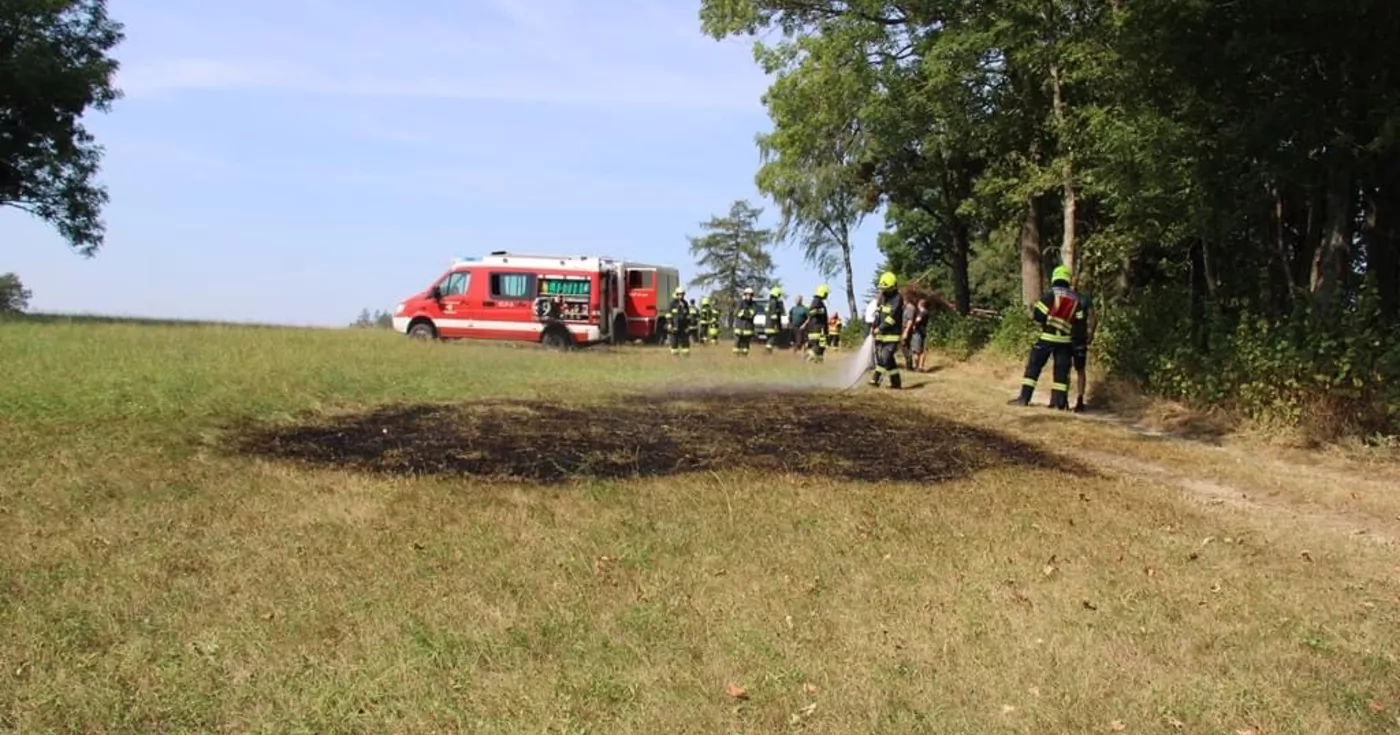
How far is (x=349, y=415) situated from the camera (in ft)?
34.7

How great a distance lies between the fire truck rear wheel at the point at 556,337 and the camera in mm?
27547

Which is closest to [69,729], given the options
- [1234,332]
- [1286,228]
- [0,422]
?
[0,422]

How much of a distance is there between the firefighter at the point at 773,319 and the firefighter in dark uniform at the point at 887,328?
11.8 m

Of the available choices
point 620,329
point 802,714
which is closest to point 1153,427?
point 802,714

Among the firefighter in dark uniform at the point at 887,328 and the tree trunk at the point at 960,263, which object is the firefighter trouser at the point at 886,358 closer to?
the firefighter in dark uniform at the point at 887,328

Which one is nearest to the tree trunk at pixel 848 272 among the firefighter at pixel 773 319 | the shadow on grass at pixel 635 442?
the firefighter at pixel 773 319

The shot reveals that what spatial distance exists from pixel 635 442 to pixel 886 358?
7777 millimetres

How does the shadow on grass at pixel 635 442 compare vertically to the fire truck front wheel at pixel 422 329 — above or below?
below

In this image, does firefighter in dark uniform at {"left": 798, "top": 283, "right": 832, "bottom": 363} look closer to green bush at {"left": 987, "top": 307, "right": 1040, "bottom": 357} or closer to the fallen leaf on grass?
green bush at {"left": 987, "top": 307, "right": 1040, "bottom": 357}

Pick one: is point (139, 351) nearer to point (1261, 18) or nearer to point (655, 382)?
point (655, 382)

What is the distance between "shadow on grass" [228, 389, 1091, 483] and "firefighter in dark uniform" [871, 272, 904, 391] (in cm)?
352

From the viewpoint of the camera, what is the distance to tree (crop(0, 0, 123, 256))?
2881 centimetres

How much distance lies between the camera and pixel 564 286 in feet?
91.5

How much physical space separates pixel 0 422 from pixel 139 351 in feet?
21.3
